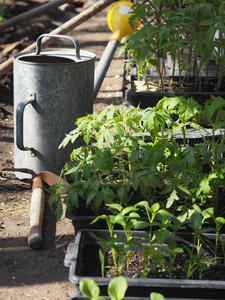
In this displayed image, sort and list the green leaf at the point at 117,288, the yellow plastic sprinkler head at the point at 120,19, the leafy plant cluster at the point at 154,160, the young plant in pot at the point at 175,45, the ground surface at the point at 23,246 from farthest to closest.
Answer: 1. the yellow plastic sprinkler head at the point at 120,19
2. the young plant in pot at the point at 175,45
3. the ground surface at the point at 23,246
4. the leafy plant cluster at the point at 154,160
5. the green leaf at the point at 117,288

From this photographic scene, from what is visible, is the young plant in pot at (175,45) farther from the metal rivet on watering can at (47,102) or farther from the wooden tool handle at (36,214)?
the wooden tool handle at (36,214)

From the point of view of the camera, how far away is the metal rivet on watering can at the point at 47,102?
10.3 ft

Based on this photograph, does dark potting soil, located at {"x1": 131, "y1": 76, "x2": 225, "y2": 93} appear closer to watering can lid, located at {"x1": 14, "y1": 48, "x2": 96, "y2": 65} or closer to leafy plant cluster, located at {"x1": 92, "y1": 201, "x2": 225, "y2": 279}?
watering can lid, located at {"x1": 14, "y1": 48, "x2": 96, "y2": 65}

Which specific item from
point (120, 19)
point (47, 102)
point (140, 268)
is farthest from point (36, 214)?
point (120, 19)

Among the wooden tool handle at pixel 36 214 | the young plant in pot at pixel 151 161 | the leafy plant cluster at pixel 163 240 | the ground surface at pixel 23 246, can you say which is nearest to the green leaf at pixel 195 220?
the leafy plant cluster at pixel 163 240

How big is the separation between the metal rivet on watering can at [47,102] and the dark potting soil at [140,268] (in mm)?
1243

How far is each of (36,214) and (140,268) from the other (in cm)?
96

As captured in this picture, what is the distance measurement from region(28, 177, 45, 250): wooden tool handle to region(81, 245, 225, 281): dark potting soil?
0.56 m

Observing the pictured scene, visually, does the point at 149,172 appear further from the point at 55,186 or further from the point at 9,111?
the point at 9,111

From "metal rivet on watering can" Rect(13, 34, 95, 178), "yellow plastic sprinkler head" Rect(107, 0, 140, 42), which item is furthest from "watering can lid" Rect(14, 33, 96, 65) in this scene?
"yellow plastic sprinkler head" Rect(107, 0, 140, 42)

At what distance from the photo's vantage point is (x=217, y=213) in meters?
2.50

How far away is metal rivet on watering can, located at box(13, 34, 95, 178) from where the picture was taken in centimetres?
314

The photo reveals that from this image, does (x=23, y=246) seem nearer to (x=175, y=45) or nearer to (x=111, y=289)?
(x=111, y=289)

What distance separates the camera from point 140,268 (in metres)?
2.11
